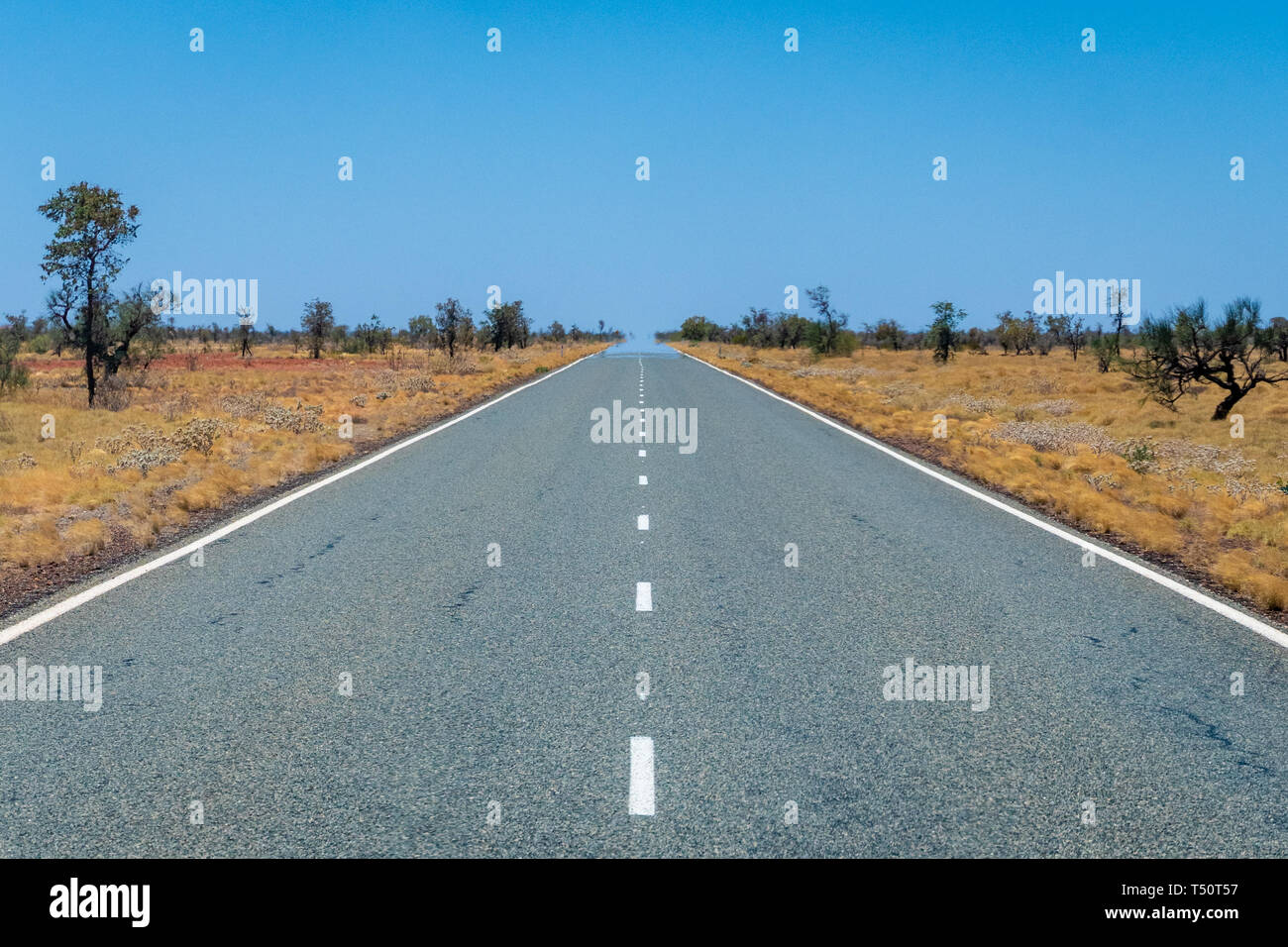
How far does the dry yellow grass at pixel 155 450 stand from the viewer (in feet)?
34.3

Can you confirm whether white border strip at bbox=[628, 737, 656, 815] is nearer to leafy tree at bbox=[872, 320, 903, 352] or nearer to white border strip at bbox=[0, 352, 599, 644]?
white border strip at bbox=[0, 352, 599, 644]

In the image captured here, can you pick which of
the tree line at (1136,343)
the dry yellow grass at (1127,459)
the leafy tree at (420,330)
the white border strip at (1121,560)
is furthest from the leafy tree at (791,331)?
the white border strip at (1121,560)

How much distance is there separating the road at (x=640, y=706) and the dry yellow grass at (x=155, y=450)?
1872 millimetres

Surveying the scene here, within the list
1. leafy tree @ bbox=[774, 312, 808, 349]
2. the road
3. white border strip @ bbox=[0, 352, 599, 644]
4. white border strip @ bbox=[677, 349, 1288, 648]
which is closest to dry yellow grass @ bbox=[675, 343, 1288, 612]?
white border strip @ bbox=[677, 349, 1288, 648]

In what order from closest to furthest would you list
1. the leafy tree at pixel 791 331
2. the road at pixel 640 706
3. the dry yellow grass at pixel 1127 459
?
the road at pixel 640 706 < the dry yellow grass at pixel 1127 459 < the leafy tree at pixel 791 331

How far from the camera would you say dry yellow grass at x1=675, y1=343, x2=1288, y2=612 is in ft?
32.3

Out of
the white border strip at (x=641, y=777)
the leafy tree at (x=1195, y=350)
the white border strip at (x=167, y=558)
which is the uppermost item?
the leafy tree at (x=1195, y=350)

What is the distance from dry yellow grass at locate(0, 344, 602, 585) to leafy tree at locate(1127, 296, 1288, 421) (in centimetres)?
2036

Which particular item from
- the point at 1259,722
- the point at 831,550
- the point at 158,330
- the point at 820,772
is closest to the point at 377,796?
the point at 820,772

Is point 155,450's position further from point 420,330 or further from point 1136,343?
point 420,330

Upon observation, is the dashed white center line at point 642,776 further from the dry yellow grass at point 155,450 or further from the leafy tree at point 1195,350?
the leafy tree at point 1195,350

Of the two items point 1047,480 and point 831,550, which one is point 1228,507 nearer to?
point 1047,480
